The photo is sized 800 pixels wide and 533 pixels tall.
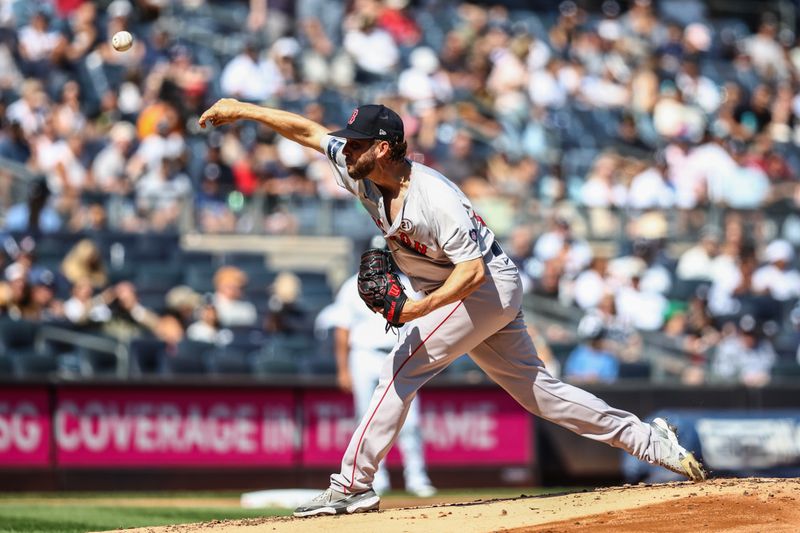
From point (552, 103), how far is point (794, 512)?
12.3m

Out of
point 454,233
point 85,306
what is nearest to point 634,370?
point 85,306

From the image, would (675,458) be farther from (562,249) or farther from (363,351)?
(562,249)

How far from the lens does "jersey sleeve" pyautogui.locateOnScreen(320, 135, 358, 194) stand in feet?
22.1

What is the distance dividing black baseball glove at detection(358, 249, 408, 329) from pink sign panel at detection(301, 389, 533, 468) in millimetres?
6051

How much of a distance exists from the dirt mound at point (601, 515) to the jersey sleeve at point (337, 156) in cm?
164

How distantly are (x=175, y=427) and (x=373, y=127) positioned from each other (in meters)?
6.41

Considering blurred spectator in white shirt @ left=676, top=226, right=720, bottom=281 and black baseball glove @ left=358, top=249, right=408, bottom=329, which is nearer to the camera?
black baseball glove @ left=358, top=249, right=408, bottom=329

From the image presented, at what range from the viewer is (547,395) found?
689 centimetres

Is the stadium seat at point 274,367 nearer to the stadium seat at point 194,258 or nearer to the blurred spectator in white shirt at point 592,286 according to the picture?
the stadium seat at point 194,258

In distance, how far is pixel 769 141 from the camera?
18.5 metres

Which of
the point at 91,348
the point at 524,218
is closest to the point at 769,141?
the point at 524,218

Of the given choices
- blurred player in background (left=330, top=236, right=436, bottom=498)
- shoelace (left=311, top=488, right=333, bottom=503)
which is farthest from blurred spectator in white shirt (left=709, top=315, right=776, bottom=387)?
shoelace (left=311, top=488, right=333, bottom=503)

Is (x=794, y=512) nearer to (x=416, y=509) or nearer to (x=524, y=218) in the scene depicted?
(x=416, y=509)

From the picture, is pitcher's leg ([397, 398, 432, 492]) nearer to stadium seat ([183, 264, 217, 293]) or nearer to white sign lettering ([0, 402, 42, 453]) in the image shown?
white sign lettering ([0, 402, 42, 453])
